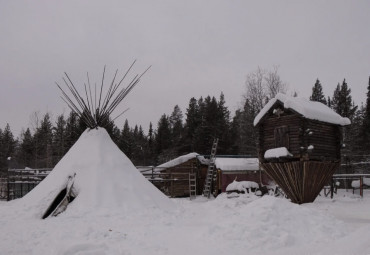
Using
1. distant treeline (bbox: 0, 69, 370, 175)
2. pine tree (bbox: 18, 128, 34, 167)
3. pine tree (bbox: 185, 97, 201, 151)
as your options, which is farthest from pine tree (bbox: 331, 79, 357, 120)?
pine tree (bbox: 18, 128, 34, 167)

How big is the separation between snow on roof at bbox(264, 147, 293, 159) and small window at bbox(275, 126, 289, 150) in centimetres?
39

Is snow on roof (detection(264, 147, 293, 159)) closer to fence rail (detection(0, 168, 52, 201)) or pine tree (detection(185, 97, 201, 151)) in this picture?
fence rail (detection(0, 168, 52, 201))

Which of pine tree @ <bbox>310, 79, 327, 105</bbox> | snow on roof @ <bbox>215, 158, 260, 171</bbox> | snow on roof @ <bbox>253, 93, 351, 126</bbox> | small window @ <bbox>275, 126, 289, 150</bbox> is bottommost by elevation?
snow on roof @ <bbox>215, 158, 260, 171</bbox>

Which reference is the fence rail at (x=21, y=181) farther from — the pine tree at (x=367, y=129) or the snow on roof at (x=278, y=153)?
the pine tree at (x=367, y=129)

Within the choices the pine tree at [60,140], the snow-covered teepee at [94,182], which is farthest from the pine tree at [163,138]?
the snow-covered teepee at [94,182]

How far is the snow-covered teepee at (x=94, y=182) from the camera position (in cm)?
908

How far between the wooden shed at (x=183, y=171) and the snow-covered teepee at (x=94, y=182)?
11731 millimetres

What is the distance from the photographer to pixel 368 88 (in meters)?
43.5

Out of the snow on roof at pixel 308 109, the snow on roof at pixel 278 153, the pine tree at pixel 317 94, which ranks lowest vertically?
the snow on roof at pixel 278 153

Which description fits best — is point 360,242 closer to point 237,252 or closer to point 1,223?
point 237,252

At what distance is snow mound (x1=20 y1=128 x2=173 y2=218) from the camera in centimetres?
908

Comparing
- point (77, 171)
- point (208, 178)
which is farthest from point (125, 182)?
point (208, 178)

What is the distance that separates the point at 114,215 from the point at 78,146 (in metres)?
3.72

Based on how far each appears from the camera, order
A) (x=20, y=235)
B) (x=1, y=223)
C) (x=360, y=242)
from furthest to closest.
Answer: (x=1, y=223)
(x=20, y=235)
(x=360, y=242)
